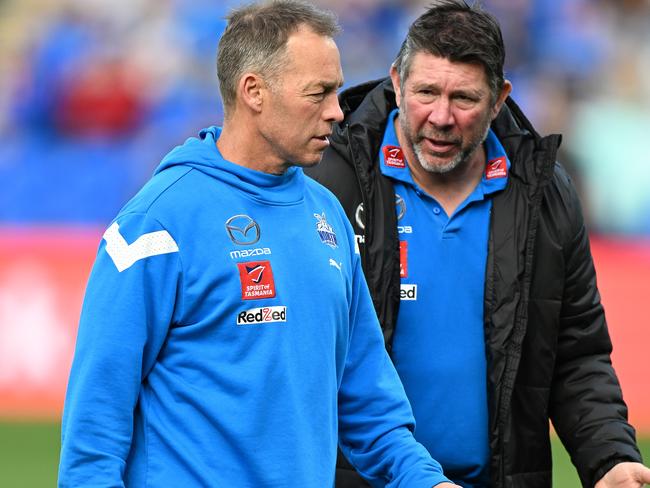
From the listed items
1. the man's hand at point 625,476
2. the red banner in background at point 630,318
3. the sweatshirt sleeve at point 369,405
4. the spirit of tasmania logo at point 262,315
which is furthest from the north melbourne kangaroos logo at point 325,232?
the red banner in background at point 630,318

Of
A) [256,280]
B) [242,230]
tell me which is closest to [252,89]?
[242,230]

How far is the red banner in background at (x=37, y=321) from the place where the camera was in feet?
28.8

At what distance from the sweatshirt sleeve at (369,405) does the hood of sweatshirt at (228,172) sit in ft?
1.18

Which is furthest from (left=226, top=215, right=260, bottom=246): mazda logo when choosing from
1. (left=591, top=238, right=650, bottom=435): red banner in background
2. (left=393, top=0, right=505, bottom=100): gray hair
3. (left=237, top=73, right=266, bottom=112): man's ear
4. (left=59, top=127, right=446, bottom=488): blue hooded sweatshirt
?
(left=591, top=238, right=650, bottom=435): red banner in background

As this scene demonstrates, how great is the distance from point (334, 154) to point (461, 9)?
23.7 inches

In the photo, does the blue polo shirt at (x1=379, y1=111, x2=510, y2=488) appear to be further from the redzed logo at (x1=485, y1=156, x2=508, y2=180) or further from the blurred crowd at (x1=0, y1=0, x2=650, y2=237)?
the blurred crowd at (x1=0, y1=0, x2=650, y2=237)

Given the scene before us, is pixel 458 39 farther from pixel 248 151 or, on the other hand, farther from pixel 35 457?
pixel 35 457

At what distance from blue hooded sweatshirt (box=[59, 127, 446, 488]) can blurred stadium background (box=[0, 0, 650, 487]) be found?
784cm

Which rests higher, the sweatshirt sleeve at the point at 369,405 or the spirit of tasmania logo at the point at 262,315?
the spirit of tasmania logo at the point at 262,315

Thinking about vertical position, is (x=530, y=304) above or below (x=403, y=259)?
below

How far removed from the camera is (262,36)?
3.01 metres

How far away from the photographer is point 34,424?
8.82 meters

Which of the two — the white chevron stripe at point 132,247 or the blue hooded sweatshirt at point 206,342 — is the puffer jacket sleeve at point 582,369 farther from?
the white chevron stripe at point 132,247

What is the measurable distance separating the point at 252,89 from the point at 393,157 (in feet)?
3.40
